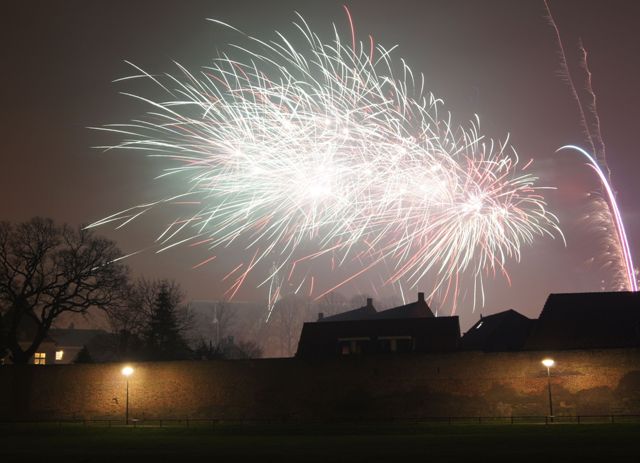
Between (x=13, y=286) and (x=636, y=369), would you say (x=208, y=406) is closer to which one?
(x=13, y=286)

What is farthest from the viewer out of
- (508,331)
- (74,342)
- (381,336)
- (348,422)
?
(74,342)

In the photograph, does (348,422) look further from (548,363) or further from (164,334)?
(164,334)

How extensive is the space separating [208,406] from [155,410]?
2.45 metres

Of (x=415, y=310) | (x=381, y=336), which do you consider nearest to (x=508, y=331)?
(x=415, y=310)

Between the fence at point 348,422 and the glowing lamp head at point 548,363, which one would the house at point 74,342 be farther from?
the glowing lamp head at point 548,363

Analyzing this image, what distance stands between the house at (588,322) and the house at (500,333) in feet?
26.5

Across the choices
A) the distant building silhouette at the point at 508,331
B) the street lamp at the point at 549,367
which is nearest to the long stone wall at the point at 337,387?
the street lamp at the point at 549,367

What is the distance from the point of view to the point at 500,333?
151ft

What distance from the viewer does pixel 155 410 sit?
3381 centimetres

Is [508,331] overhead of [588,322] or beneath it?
beneath

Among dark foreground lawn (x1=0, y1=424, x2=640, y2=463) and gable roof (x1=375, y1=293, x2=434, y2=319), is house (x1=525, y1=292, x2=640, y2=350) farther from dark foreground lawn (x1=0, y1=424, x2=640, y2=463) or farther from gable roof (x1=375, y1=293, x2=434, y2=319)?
gable roof (x1=375, y1=293, x2=434, y2=319)

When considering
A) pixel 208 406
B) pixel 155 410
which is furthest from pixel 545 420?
pixel 155 410

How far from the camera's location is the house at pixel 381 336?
38.1 metres

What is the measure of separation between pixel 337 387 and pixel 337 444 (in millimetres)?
11482
